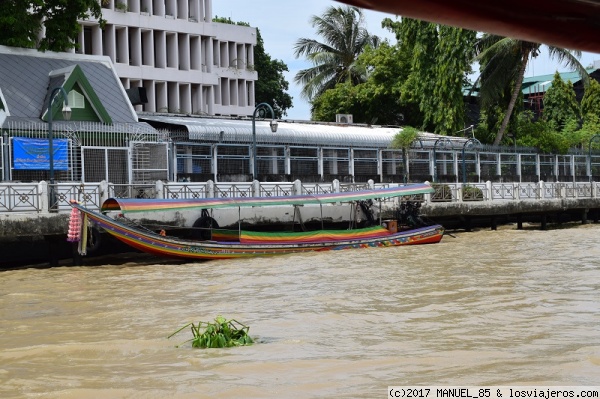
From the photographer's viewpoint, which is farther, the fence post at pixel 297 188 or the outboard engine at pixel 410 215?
the outboard engine at pixel 410 215

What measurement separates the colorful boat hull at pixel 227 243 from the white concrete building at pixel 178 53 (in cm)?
2477

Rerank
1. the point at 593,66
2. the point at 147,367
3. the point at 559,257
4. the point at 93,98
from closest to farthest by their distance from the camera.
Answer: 1. the point at 147,367
2. the point at 559,257
3. the point at 93,98
4. the point at 593,66

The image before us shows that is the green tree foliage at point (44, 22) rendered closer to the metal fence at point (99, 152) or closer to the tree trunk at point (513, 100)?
the metal fence at point (99, 152)

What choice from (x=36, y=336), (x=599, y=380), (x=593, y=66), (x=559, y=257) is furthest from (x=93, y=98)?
(x=593, y=66)

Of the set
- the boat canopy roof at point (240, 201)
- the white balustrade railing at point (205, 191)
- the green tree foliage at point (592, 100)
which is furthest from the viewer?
the green tree foliage at point (592, 100)

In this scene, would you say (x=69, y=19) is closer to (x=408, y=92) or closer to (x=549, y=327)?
(x=408, y=92)

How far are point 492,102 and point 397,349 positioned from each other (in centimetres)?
3814

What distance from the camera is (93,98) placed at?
95.4ft

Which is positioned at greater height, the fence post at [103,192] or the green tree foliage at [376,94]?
the green tree foliage at [376,94]

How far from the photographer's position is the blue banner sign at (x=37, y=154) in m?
25.1

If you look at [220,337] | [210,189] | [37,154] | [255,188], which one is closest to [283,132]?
[255,188]

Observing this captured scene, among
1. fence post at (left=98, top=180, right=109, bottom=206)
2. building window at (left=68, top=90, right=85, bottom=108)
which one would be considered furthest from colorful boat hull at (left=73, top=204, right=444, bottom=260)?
building window at (left=68, top=90, right=85, bottom=108)

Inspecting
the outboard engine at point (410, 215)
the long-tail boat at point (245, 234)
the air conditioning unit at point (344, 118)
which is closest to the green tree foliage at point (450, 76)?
the air conditioning unit at point (344, 118)

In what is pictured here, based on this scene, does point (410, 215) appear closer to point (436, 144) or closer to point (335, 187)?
point (335, 187)
